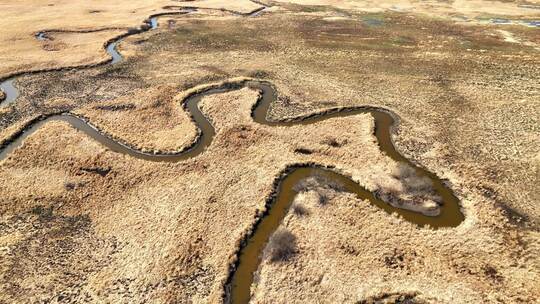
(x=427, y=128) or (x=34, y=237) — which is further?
(x=427, y=128)

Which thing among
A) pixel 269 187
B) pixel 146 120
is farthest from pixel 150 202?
pixel 146 120

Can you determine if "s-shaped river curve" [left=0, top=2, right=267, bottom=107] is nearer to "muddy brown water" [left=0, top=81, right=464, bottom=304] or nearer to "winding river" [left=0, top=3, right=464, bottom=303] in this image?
"winding river" [left=0, top=3, right=464, bottom=303]

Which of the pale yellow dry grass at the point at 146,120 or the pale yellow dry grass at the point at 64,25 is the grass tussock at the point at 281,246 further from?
the pale yellow dry grass at the point at 64,25

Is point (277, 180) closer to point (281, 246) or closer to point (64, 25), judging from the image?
point (281, 246)

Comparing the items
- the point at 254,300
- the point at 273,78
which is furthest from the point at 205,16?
the point at 254,300

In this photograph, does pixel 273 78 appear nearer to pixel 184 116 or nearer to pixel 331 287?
pixel 184 116

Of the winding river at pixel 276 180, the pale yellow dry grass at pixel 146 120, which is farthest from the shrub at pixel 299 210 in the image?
the pale yellow dry grass at pixel 146 120
